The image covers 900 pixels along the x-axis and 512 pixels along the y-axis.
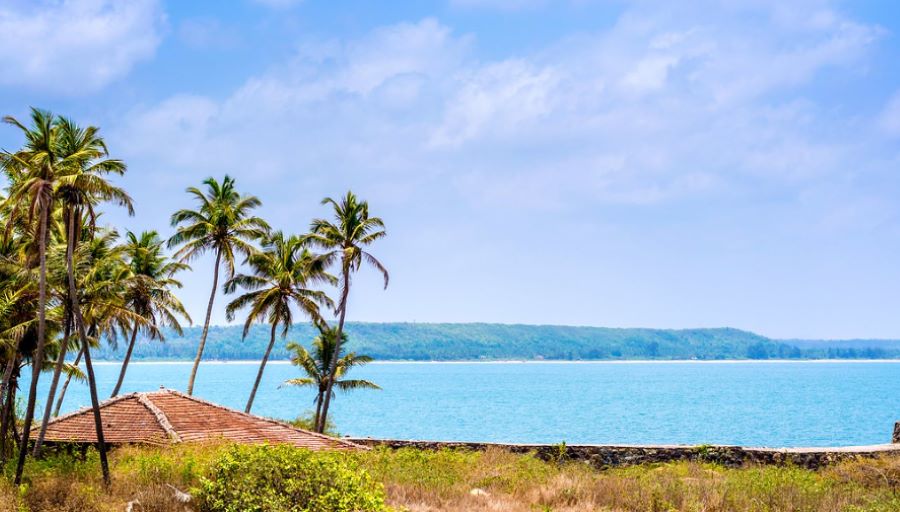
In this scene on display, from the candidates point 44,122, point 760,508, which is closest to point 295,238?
point 44,122

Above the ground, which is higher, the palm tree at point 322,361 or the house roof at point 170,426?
the palm tree at point 322,361

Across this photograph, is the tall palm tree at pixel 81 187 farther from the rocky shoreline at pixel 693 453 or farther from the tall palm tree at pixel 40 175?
the rocky shoreline at pixel 693 453

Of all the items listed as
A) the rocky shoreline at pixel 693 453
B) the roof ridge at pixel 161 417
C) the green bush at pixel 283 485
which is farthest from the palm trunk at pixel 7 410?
the green bush at pixel 283 485

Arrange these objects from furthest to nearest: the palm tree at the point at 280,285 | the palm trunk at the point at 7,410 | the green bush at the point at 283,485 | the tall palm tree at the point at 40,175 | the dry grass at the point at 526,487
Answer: the palm tree at the point at 280,285
the palm trunk at the point at 7,410
the tall palm tree at the point at 40,175
the dry grass at the point at 526,487
the green bush at the point at 283,485

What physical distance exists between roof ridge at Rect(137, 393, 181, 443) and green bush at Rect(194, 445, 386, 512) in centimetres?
897

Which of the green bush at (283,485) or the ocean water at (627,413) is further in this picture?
the ocean water at (627,413)

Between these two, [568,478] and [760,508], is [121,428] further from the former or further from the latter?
[760,508]

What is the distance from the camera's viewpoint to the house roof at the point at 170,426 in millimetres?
23922

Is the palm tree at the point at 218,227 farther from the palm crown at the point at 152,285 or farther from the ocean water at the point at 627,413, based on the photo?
the ocean water at the point at 627,413

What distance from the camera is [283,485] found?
46.6ft

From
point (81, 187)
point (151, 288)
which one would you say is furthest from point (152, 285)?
point (81, 187)

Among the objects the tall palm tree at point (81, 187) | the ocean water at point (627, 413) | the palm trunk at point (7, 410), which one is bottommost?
the ocean water at point (627, 413)

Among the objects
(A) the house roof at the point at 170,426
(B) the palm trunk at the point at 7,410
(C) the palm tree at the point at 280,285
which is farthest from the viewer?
(C) the palm tree at the point at 280,285

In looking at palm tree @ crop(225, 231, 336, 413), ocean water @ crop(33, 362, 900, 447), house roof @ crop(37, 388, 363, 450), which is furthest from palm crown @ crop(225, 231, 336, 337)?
ocean water @ crop(33, 362, 900, 447)
